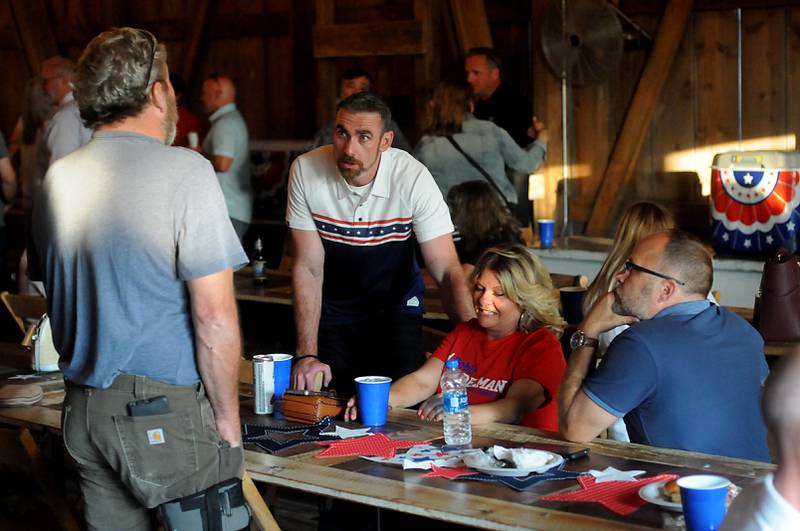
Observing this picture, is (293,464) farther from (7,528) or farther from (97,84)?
(7,528)

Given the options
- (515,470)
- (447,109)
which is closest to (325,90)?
(447,109)

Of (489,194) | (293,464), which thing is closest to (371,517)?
(293,464)

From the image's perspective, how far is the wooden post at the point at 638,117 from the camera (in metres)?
7.27

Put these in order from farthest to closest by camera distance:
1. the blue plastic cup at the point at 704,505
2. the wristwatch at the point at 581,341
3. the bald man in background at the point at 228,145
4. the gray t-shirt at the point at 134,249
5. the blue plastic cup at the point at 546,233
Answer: the bald man in background at the point at 228,145 → the blue plastic cup at the point at 546,233 → the wristwatch at the point at 581,341 → the gray t-shirt at the point at 134,249 → the blue plastic cup at the point at 704,505

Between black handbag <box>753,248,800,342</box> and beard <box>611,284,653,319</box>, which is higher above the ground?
beard <box>611,284,653,319</box>

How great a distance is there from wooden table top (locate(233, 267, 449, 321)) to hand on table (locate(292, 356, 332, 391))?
5.03 ft

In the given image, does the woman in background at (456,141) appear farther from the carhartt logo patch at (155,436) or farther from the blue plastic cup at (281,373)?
the carhartt logo patch at (155,436)

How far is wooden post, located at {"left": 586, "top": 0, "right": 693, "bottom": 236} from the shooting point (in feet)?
23.8

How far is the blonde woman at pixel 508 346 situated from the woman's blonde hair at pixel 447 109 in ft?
10.0

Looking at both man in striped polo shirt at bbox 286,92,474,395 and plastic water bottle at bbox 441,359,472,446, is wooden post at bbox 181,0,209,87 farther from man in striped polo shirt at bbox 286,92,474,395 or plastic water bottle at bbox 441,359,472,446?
plastic water bottle at bbox 441,359,472,446

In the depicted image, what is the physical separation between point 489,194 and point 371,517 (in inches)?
85.4

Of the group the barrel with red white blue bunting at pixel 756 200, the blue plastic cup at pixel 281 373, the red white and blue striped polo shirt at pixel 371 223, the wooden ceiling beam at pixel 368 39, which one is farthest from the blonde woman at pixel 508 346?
the wooden ceiling beam at pixel 368 39

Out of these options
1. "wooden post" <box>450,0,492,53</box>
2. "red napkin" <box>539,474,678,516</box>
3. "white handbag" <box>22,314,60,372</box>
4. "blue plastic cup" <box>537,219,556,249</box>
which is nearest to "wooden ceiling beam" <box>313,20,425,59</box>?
"wooden post" <box>450,0,492,53</box>

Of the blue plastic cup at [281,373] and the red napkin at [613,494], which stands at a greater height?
the blue plastic cup at [281,373]
